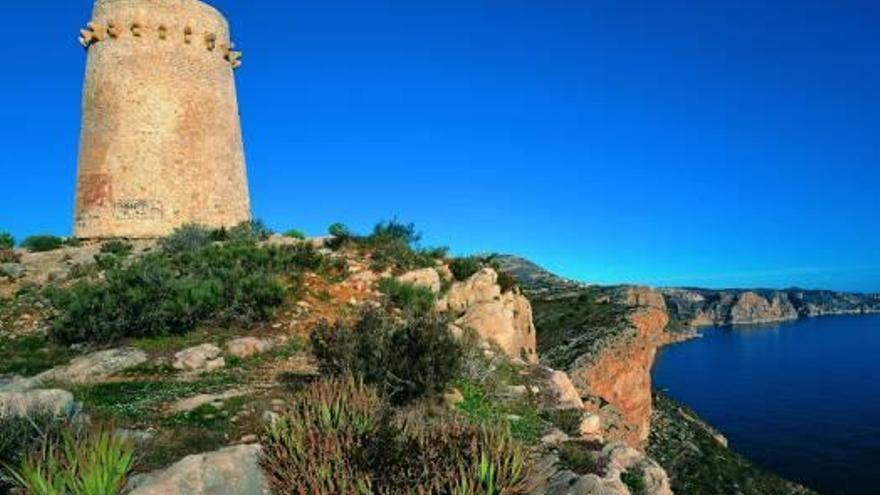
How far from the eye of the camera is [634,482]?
26.1 ft

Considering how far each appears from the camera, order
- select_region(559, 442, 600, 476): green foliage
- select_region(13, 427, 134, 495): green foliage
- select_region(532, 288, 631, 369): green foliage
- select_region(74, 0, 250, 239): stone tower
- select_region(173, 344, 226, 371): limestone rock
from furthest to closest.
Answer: select_region(532, 288, 631, 369): green foliage < select_region(74, 0, 250, 239): stone tower < select_region(173, 344, 226, 371): limestone rock < select_region(559, 442, 600, 476): green foliage < select_region(13, 427, 134, 495): green foliage

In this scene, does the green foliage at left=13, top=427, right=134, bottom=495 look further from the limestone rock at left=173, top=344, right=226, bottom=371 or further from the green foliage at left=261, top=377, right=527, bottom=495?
the limestone rock at left=173, top=344, right=226, bottom=371

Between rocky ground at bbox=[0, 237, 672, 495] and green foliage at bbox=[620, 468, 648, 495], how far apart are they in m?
0.02

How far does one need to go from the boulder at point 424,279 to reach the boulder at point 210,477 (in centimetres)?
1026

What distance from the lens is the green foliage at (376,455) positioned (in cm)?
564

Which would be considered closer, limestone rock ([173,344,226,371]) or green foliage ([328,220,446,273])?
limestone rock ([173,344,226,371])

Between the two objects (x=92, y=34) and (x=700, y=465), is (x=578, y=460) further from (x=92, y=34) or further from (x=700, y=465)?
(x=700, y=465)

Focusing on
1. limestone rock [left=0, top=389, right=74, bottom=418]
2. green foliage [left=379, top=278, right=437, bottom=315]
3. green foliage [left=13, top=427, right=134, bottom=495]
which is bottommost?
green foliage [left=13, top=427, right=134, bottom=495]

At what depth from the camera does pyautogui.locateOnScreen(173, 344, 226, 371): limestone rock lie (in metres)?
11.3

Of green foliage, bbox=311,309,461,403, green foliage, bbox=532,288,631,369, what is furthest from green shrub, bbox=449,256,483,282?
green foliage, bbox=532,288,631,369

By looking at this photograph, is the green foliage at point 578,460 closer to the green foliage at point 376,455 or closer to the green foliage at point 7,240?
the green foliage at point 376,455

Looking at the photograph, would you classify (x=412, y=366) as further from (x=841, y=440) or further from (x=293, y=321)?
(x=841, y=440)

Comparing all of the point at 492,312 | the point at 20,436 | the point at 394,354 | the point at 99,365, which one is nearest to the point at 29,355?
the point at 99,365

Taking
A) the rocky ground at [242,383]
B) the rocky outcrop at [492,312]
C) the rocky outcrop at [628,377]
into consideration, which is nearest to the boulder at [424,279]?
the rocky ground at [242,383]
